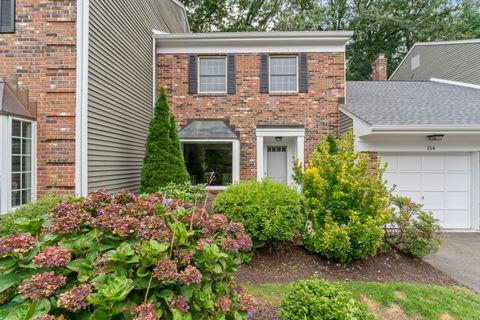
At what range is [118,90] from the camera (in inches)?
270

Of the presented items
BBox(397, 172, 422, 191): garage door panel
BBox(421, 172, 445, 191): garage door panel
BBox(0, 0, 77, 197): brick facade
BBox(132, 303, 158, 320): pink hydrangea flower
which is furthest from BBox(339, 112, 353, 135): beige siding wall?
BBox(132, 303, 158, 320): pink hydrangea flower

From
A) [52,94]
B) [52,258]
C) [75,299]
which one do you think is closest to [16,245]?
[52,258]

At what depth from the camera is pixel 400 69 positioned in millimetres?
16469

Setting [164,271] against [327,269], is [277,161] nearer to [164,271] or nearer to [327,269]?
[327,269]

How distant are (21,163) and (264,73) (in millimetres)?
6729

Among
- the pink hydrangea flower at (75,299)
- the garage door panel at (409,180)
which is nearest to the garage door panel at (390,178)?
the garage door panel at (409,180)

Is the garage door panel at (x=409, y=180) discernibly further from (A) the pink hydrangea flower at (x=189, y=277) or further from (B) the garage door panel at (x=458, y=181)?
(A) the pink hydrangea flower at (x=189, y=277)

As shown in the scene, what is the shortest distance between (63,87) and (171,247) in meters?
5.10

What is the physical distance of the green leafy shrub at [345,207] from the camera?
4590 mm

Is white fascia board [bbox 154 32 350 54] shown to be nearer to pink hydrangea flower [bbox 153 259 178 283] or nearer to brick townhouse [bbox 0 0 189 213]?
brick townhouse [bbox 0 0 189 213]

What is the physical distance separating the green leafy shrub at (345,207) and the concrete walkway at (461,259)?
1480 mm

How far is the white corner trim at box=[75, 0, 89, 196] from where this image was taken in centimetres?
538

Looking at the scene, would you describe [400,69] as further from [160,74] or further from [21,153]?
[21,153]

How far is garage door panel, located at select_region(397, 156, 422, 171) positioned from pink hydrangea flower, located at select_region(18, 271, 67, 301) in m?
8.34
